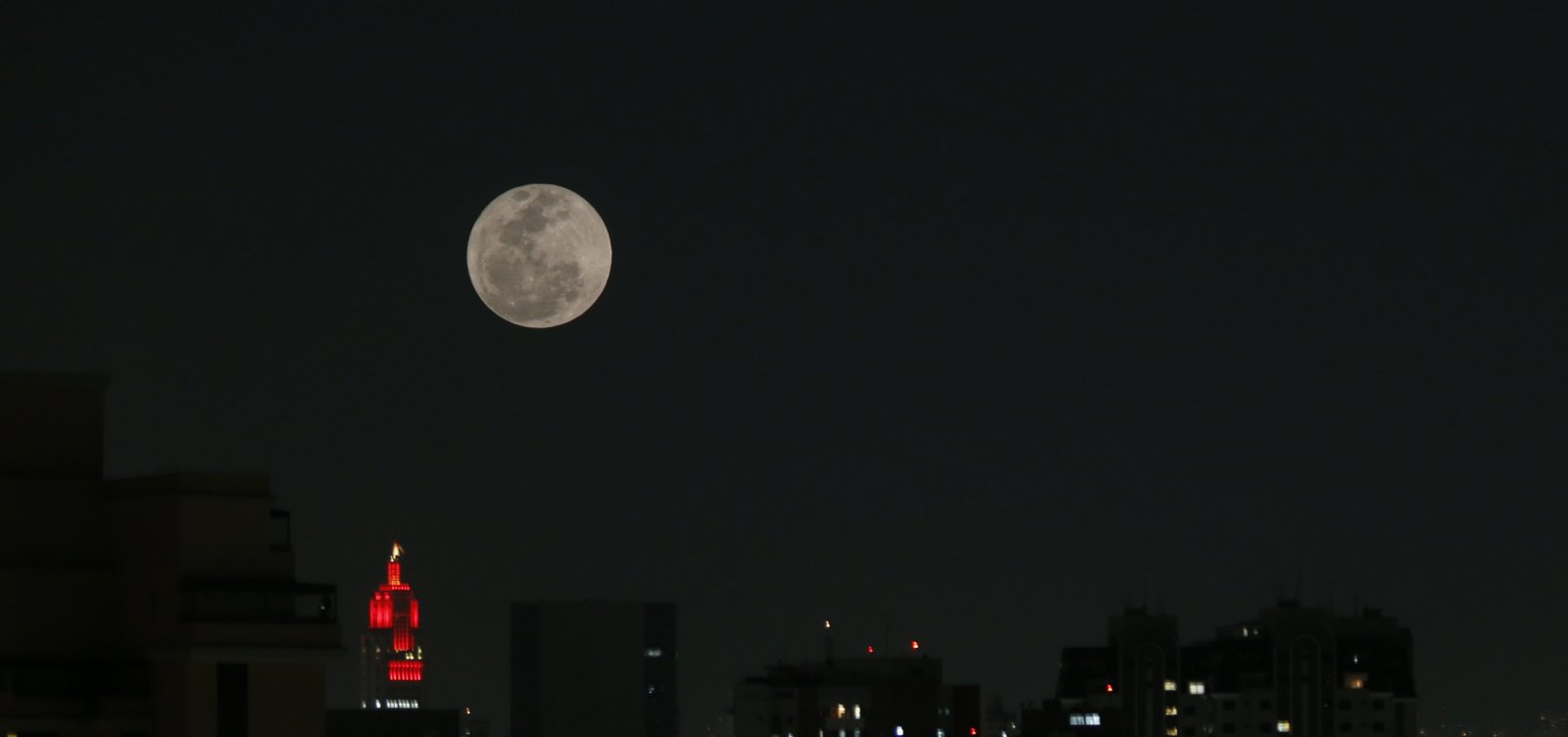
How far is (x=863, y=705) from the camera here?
442 ft

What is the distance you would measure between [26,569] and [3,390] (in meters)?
3.58

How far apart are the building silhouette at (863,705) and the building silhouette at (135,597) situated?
3515 inches

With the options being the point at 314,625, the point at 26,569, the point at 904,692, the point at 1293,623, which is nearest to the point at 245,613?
the point at 314,625

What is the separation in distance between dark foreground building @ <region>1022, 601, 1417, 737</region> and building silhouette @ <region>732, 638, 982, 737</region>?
5015 mm

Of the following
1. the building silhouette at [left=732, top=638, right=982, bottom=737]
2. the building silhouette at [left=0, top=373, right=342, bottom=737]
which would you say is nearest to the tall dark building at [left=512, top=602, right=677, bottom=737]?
the building silhouette at [left=732, top=638, right=982, bottom=737]

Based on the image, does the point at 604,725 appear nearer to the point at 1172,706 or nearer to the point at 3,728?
the point at 1172,706

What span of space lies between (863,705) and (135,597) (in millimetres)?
91334

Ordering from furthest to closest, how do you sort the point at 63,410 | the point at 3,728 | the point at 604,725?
the point at 604,725, the point at 63,410, the point at 3,728

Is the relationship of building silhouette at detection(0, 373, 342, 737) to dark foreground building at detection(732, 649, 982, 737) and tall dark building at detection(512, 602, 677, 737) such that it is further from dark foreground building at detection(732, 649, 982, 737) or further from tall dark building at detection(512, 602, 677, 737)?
tall dark building at detection(512, 602, 677, 737)

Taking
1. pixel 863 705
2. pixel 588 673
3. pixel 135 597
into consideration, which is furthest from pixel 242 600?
pixel 588 673

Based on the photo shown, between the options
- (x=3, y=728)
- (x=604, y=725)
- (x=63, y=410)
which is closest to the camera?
(x=3, y=728)

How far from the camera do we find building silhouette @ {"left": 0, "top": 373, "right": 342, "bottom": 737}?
44719 millimetres

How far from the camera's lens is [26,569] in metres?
46.2

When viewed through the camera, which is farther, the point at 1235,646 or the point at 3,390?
the point at 1235,646
